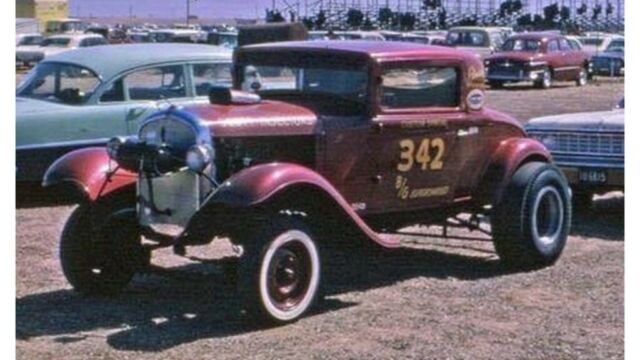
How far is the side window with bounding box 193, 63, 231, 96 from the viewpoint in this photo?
29.9 feet

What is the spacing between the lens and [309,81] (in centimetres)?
599

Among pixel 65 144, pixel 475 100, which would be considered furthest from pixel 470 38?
pixel 475 100

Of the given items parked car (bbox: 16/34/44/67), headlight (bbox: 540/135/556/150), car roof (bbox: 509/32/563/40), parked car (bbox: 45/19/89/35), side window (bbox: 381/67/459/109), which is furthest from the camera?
parked car (bbox: 45/19/89/35)

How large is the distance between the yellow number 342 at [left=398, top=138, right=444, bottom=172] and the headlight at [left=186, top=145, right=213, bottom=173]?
3.96 ft

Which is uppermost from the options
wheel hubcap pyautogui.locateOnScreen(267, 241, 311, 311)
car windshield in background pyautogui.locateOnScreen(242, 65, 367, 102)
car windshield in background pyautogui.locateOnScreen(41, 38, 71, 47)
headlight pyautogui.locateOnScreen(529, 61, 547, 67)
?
car windshield in background pyautogui.locateOnScreen(41, 38, 71, 47)

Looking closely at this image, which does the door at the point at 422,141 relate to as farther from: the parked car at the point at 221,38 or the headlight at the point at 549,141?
the parked car at the point at 221,38

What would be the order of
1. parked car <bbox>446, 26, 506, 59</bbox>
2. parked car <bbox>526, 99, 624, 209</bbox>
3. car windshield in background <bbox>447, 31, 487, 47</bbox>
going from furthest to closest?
1. car windshield in background <bbox>447, 31, 487, 47</bbox>
2. parked car <bbox>446, 26, 506, 59</bbox>
3. parked car <bbox>526, 99, 624, 209</bbox>

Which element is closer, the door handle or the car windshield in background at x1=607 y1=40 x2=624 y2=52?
the door handle

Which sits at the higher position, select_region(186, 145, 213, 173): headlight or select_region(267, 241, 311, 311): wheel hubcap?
select_region(186, 145, 213, 173): headlight

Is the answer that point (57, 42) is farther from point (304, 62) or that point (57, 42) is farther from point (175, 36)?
point (304, 62)

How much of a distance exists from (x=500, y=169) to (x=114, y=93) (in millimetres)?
3550

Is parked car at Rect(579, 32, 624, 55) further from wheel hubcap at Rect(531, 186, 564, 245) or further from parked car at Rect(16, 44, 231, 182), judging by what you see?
wheel hubcap at Rect(531, 186, 564, 245)

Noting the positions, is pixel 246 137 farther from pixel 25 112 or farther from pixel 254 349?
pixel 25 112

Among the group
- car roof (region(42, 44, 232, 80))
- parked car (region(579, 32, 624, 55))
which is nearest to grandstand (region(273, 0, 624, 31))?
parked car (region(579, 32, 624, 55))
